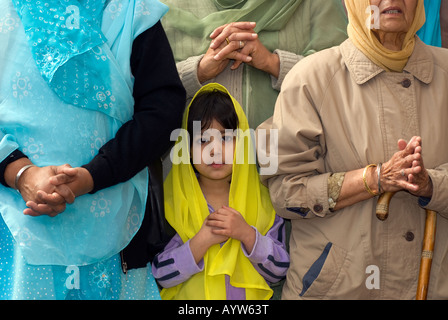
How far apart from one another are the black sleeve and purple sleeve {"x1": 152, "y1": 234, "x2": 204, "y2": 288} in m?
0.37

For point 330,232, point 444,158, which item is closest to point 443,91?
point 444,158

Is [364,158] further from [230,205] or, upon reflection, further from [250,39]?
[250,39]

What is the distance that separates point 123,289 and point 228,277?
42cm

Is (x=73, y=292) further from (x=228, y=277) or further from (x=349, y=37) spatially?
(x=349, y=37)

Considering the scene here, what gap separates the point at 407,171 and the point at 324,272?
0.47 m

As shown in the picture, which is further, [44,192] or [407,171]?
[407,171]

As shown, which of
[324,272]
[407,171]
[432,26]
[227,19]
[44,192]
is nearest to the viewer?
[44,192]

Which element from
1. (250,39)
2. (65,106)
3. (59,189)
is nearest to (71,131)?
(65,106)

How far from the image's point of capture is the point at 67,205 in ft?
8.07

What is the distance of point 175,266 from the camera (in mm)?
2674

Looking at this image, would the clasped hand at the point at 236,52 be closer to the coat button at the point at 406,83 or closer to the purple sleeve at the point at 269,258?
the coat button at the point at 406,83

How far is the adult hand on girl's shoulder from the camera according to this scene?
270 cm

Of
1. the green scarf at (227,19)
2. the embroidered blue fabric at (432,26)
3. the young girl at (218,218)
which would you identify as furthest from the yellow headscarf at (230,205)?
the embroidered blue fabric at (432,26)

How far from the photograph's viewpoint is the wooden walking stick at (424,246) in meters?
2.52
